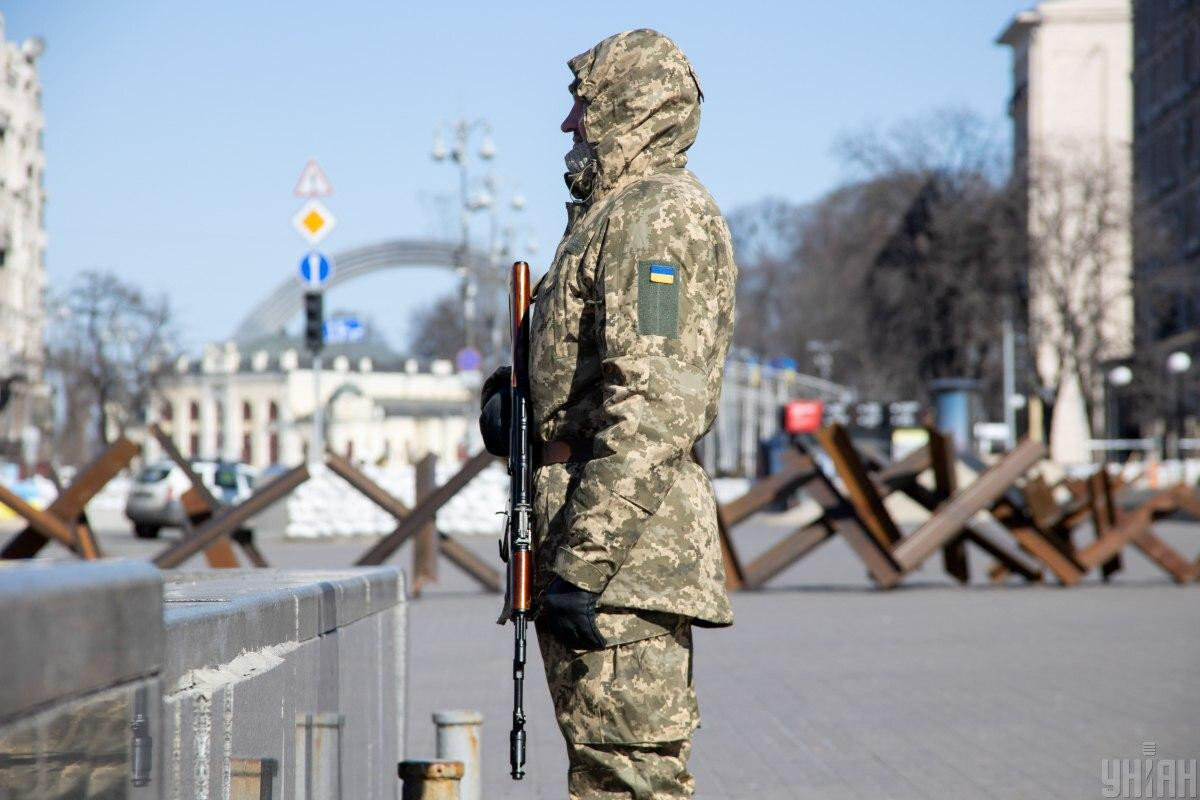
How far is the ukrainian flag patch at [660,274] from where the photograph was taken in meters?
3.59

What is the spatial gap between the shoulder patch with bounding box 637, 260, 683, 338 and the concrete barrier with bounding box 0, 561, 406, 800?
0.89m

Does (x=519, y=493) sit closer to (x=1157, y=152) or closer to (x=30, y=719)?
(x=30, y=719)

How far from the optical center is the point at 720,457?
59.7 metres

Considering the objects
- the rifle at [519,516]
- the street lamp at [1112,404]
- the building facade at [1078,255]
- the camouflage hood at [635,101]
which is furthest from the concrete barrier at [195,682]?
the street lamp at [1112,404]

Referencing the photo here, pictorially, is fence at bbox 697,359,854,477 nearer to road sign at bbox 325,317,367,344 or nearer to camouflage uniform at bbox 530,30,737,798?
road sign at bbox 325,317,367,344

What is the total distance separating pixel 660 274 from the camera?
360 centimetres

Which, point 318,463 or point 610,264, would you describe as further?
point 318,463

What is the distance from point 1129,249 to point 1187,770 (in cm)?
5558

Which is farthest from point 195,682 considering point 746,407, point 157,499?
point 746,407

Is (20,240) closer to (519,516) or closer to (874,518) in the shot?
(874,518)

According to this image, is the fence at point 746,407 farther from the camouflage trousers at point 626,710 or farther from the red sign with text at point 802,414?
the camouflage trousers at point 626,710

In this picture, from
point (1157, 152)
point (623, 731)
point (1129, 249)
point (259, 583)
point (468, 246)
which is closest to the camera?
point (623, 731)

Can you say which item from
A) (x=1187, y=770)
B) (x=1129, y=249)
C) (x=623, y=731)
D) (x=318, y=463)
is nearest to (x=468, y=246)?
(x=318, y=463)

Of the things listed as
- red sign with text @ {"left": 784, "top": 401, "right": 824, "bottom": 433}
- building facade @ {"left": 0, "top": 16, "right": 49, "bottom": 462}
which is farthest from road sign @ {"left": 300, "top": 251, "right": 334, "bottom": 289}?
building facade @ {"left": 0, "top": 16, "right": 49, "bottom": 462}
